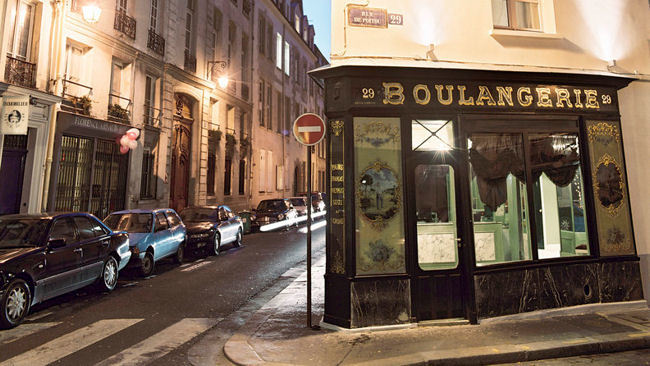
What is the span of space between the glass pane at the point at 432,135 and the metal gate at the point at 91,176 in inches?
491

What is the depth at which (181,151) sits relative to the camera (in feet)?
Result: 61.6

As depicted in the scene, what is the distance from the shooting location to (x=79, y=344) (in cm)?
474

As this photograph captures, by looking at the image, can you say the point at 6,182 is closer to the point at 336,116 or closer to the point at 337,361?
the point at 336,116

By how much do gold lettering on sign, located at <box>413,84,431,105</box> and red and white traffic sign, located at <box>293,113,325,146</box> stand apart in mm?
1518

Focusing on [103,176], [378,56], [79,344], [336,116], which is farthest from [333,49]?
[103,176]

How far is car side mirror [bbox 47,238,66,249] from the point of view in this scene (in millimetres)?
5938

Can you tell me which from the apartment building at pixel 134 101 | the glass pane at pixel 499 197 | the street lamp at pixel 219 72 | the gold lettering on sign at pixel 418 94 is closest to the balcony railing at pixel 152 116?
the apartment building at pixel 134 101

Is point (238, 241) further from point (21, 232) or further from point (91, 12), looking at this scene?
point (91, 12)

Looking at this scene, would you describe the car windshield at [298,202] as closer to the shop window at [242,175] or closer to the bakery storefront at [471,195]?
the shop window at [242,175]

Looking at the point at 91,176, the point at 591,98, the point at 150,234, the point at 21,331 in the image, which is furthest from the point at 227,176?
the point at 591,98

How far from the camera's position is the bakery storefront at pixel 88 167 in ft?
39.9

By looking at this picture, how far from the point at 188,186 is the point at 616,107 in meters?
17.9

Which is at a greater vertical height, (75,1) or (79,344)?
(75,1)

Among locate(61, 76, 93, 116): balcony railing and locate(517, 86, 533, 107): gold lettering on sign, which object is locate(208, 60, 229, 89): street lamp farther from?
locate(517, 86, 533, 107): gold lettering on sign
